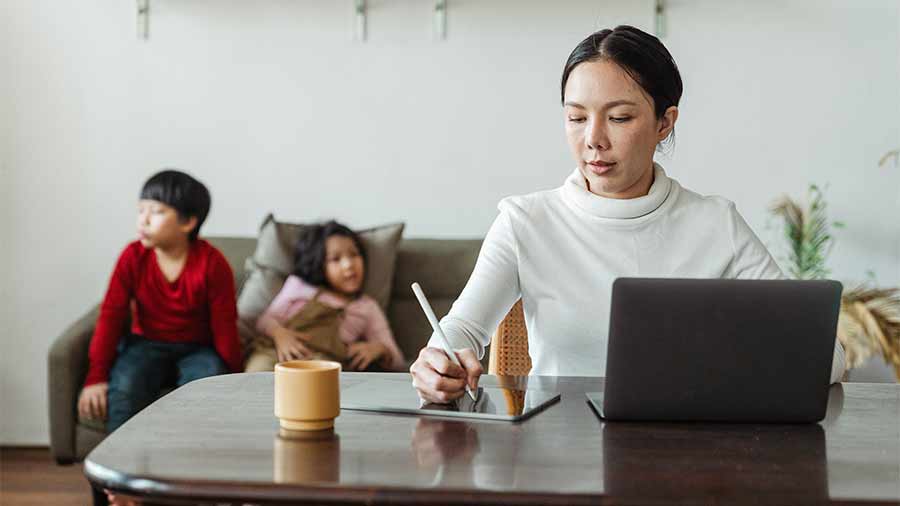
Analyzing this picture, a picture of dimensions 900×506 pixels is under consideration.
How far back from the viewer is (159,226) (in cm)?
302

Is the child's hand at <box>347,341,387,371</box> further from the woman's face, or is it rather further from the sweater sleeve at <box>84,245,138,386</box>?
the woman's face

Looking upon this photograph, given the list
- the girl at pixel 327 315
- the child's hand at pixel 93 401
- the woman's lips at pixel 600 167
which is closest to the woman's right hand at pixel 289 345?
the girl at pixel 327 315

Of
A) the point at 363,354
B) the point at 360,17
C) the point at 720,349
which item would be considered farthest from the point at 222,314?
the point at 720,349

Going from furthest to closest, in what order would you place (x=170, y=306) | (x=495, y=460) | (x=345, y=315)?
(x=345, y=315)
(x=170, y=306)
(x=495, y=460)

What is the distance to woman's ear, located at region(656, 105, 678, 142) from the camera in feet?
5.88

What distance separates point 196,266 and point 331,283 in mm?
421

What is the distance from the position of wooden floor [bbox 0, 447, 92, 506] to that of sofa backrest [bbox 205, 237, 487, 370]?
0.79 m

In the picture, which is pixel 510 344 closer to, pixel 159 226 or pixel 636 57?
pixel 636 57

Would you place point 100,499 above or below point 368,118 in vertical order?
below

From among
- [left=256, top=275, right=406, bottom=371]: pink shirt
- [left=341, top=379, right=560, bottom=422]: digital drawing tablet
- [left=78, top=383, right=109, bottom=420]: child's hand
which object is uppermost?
[left=341, top=379, right=560, bottom=422]: digital drawing tablet

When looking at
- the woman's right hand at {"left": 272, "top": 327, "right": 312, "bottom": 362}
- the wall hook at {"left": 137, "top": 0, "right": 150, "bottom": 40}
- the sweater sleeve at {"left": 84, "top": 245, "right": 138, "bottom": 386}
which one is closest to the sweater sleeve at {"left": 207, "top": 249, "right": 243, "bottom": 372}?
the woman's right hand at {"left": 272, "top": 327, "right": 312, "bottom": 362}

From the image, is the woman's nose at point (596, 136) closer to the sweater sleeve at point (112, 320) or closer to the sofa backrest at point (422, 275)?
the sofa backrest at point (422, 275)

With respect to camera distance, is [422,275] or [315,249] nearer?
[315,249]

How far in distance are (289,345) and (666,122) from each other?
1.58 m
